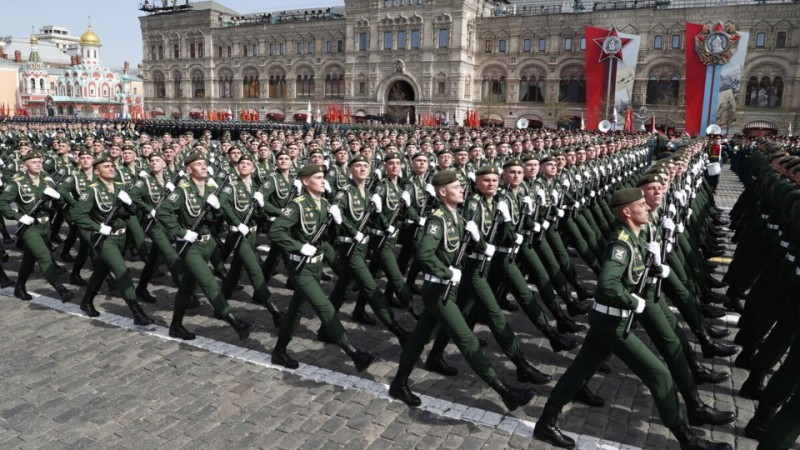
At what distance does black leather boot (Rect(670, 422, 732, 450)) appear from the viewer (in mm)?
4141

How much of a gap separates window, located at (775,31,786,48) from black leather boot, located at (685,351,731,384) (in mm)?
45762

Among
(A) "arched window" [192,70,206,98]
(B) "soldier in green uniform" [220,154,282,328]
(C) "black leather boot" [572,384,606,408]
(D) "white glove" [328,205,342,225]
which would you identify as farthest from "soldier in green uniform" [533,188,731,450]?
(A) "arched window" [192,70,206,98]

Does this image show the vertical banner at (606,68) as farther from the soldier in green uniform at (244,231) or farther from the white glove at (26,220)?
the white glove at (26,220)

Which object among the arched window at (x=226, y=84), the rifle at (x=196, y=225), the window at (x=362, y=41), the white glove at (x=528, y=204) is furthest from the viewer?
the arched window at (x=226, y=84)

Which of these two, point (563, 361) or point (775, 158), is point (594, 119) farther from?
point (563, 361)

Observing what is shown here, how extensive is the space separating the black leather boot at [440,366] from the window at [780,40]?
47.0 meters

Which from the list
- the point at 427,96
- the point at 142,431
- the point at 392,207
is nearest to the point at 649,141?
the point at 392,207

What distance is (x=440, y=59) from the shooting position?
49969 mm

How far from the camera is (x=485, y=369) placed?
4668mm

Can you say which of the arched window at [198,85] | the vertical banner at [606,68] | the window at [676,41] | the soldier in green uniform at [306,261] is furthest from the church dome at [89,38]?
the soldier in green uniform at [306,261]

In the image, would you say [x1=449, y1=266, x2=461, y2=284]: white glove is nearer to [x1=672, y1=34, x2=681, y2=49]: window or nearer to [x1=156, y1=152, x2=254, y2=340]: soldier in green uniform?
[x1=156, y1=152, x2=254, y2=340]: soldier in green uniform

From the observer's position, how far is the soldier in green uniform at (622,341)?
13.3ft

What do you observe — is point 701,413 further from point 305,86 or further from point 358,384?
point 305,86

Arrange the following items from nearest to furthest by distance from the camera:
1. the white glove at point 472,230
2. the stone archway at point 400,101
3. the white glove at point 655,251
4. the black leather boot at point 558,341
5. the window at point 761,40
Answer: the white glove at point 655,251
the white glove at point 472,230
the black leather boot at point 558,341
the window at point 761,40
the stone archway at point 400,101
